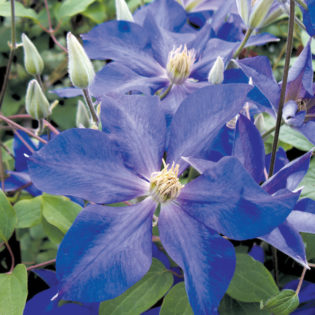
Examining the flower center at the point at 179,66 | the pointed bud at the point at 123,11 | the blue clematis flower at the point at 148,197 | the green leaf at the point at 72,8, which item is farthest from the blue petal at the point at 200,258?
the green leaf at the point at 72,8

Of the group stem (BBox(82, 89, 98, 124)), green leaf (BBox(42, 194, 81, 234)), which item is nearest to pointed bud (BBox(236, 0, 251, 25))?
stem (BBox(82, 89, 98, 124))

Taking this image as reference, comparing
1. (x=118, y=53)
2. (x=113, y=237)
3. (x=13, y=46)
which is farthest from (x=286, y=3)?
(x=13, y=46)

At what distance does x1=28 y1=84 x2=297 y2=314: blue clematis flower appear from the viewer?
417mm

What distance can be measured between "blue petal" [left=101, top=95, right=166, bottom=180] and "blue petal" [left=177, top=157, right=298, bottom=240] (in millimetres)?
74

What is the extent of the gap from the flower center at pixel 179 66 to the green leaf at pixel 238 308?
1.03ft

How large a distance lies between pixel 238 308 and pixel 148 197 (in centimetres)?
19

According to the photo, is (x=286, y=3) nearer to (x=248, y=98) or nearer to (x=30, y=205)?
(x=248, y=98)

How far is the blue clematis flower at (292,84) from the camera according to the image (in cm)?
52

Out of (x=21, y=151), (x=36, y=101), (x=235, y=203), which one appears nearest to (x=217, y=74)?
(x=235, y=203)

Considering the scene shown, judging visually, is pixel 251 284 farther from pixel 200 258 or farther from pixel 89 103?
pixel 89 103

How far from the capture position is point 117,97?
0.49m

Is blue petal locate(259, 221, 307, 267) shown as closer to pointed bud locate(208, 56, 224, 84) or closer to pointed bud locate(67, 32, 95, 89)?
pointed bud locate(208, 56, 224, 84)

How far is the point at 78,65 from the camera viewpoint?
57cm

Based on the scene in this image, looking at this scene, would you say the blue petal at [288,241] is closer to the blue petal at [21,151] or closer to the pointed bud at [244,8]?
the pointed bud at [244,8]
